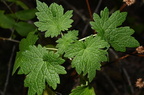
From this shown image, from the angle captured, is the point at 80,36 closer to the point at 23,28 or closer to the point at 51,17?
the point at 23,28

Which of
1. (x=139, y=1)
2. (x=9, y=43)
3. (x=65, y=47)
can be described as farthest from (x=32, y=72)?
(x=139, y=1)

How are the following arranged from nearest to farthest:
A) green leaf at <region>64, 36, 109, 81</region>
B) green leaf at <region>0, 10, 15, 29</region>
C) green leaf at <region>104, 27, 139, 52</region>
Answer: green leaf at <region>64, 36, 109, 81</region>, green leaf at <region>104, 27, 139, 52</region>, green leaf at <region>0, 10, 15, 29</region>

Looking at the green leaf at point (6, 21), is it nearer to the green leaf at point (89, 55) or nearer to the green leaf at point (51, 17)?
the green leaf at point (51, 17)

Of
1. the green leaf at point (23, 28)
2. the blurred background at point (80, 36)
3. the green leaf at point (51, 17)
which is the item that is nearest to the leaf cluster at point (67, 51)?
the green leaf at point (51, 17)

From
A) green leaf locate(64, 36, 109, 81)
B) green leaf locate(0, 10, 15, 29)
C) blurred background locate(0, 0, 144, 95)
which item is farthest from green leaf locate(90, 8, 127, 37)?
green leaf locate(0, 10, 15, 29)

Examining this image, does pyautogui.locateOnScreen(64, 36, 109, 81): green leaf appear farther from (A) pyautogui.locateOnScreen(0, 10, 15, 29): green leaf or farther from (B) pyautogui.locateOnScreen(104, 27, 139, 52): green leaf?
(A) pyautogui.locateOnScreen(0, 10, 15, 29): green leaf
